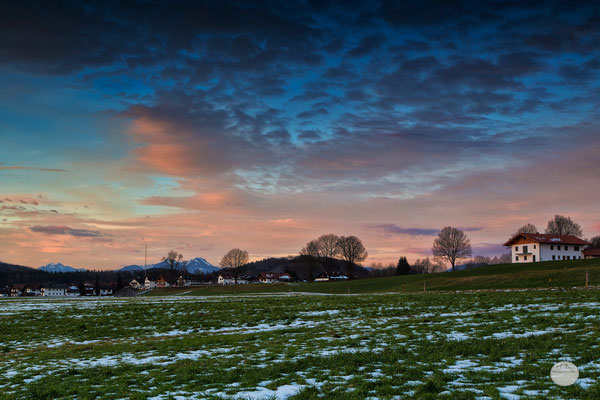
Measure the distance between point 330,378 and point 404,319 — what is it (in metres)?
12.6

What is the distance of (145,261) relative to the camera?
17538 cm

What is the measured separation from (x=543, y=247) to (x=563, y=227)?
148 feet

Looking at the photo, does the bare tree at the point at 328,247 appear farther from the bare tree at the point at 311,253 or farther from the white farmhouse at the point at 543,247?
the white farmhouse at the point at 543,247

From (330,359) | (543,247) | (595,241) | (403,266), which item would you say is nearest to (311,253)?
(403,266)

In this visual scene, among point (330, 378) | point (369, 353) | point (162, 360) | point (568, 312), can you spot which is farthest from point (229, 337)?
point (568, 312)

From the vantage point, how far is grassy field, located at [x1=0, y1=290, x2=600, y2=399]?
9703mm

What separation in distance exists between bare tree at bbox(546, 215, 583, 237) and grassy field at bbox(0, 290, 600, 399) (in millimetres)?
131972

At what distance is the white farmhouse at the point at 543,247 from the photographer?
102312 mm

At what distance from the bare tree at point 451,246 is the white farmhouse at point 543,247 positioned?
27.1 m

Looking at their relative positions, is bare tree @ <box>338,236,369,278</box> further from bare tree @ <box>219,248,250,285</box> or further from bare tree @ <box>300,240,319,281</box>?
bare tree @ <box>219,248,250,285</box>

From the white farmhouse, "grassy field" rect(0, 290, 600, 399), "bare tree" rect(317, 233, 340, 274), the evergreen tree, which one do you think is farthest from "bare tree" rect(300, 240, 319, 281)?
"grassy field" rect(0, 290, 600, 399)

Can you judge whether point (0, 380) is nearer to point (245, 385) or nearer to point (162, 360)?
point (162, 360)

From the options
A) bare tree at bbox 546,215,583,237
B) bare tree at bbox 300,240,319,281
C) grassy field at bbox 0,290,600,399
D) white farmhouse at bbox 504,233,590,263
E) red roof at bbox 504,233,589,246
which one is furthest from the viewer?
bare tree at bbox 300,240,319,281

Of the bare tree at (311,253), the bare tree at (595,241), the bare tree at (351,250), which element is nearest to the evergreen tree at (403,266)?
the bare tree at (351,250)
